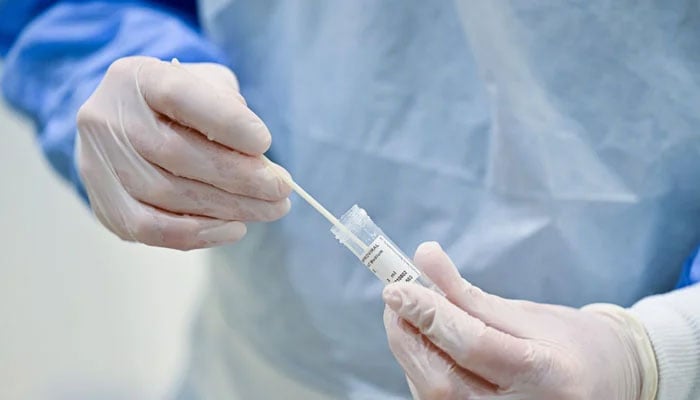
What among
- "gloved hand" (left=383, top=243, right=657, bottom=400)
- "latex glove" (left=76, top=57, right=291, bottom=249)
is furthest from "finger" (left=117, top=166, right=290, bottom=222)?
"gloved hand" (left=383, top=243, right=657, bottom=400)

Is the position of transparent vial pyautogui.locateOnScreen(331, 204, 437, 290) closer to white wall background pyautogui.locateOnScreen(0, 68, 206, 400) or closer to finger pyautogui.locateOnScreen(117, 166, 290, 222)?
finger pyautogui.locateOnScreen(117, 166, 290, 222)

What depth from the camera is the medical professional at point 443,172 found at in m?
0.58

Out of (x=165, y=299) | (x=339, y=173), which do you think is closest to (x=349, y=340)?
(x=339, y=173)

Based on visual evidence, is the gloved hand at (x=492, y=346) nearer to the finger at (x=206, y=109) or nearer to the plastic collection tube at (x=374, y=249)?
the plastic collection tube at (x=374, y=249)

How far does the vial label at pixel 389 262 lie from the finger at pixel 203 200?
0.10 m

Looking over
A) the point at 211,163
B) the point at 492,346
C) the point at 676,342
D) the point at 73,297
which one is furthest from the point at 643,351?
the point at 73,297

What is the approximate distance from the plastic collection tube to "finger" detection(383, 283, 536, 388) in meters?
0.04

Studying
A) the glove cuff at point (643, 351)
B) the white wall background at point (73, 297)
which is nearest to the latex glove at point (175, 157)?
the glove cuff at point (643, 351)

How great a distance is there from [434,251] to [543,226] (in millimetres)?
169

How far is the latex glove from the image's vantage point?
1.93 feet

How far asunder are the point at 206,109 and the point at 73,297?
94 cm

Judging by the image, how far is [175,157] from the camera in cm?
62

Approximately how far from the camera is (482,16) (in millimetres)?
660

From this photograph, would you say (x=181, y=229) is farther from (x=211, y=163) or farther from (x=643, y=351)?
(x=643, y=351)
